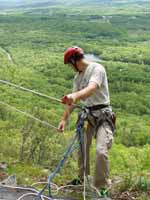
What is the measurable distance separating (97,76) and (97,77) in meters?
0.02

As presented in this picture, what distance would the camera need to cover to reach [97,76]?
660 cm

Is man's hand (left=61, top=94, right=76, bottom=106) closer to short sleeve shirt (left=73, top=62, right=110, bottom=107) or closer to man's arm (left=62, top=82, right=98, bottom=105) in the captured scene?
man's arm (left=62, top=82, right=98, bottom=105)

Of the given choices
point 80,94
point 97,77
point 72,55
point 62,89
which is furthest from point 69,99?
point 62,89

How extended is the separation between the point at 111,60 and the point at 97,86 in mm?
112890

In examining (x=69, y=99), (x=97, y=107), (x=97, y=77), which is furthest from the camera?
(x=97, y=107)

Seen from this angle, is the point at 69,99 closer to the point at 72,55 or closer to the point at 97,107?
the point at 72,55

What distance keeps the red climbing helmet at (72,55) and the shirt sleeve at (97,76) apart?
31 centimetres

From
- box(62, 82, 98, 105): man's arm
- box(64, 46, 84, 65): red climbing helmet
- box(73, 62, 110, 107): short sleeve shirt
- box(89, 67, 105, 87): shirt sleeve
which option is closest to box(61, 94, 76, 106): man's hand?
box(62, 82, 98, 105): man's arm

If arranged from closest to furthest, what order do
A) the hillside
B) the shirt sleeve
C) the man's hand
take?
the man's hand < the shirt sleeve < the hillside

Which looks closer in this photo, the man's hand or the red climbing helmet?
the man's hand

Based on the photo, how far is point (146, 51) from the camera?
126 meters

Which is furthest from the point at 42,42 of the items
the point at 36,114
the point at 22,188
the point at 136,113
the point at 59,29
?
the point at 22,188

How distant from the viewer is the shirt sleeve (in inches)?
256

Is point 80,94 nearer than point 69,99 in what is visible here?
No
